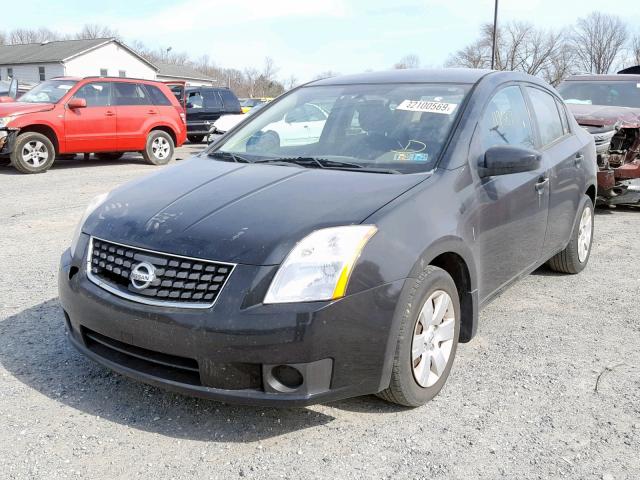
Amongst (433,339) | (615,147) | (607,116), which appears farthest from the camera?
(615,147)

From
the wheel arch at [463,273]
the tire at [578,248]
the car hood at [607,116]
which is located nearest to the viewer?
the wheel arch at [463,273]

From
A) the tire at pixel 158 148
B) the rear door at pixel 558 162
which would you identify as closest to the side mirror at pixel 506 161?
the rear door at pixel 558 162

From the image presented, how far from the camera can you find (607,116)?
25.9 feet

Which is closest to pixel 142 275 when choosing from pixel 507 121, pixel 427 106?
pixel 427 106

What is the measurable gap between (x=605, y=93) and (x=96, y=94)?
9.06 meters

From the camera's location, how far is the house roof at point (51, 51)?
50375mm

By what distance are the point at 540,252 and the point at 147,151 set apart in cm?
1046

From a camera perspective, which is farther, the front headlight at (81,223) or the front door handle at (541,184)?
the front door handle at (541,184)

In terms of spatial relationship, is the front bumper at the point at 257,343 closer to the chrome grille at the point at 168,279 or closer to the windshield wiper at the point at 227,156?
the chrome grille at the point at 168,279

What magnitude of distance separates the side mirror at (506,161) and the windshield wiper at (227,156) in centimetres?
135

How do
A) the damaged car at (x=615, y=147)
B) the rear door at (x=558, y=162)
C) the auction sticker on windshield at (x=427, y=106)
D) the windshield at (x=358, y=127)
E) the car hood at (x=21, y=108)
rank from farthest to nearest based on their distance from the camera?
the car hood at (x=21, y=108) < the damaged car at (x=615, y=147) < the rear door at (x=558, y=162) < the auction sticker on windshield at (x=427, y=106) < the windshield at (x=358, y=127)

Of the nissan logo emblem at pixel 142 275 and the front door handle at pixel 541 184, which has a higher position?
the front door handle at pixel 541 184

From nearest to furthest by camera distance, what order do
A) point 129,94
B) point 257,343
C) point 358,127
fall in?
point 257,343, point 358,127, point 129,94

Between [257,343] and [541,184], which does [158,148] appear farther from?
[257,343]
